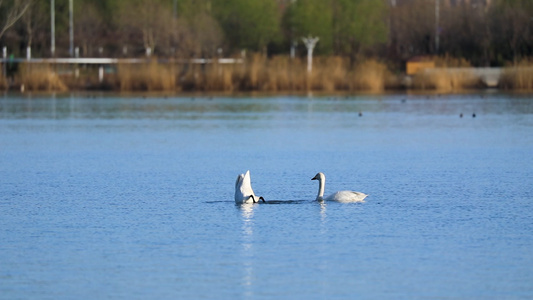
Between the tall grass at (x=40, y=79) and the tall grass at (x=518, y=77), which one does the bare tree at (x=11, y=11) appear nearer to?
the tall grass at (x=40, y=79)

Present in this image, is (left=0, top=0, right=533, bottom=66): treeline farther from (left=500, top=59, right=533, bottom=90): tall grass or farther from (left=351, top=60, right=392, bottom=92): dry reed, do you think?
(left=351, top=60, right=392, bottom=92): dry reed

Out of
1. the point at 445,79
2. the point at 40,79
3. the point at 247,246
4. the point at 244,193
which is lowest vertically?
the point at 247,246

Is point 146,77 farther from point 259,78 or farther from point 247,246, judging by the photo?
point 247,246

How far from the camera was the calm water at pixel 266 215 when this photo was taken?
9.43 m

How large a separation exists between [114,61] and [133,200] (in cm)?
3697

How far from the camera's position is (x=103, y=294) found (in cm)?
898

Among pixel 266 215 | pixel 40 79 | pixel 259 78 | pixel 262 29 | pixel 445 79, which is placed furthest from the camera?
pixel 262 29

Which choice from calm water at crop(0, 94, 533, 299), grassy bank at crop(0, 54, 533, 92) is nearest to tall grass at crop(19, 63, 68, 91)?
grassy bank at crop(0, 54, 533, 92)

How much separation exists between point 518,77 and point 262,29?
2200 cm

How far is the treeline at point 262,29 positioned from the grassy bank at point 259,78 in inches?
259

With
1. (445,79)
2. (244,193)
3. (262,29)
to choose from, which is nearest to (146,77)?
(445,79)

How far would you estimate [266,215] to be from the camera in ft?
42.7

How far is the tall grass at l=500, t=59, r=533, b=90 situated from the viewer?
46.5 m

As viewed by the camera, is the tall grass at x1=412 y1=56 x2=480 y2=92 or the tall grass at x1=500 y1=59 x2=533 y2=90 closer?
the tall grass at x1=500 y1=59 x2=533 y2=90
